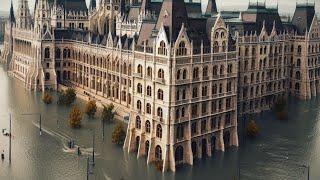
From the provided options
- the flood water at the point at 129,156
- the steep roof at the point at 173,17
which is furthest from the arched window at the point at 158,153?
the steep roof at the point at 173,17

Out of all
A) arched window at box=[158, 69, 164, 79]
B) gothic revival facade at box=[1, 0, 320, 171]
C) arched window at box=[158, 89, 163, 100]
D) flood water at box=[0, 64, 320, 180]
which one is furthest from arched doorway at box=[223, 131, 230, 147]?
arched window at box=[158, 69, 164, 79]

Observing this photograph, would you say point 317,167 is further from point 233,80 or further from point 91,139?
point 91,139

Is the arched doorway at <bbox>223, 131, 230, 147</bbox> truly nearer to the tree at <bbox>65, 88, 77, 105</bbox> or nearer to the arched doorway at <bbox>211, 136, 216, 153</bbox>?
the arched doorway at <bbox>211, 136, 216, 153</bbox>

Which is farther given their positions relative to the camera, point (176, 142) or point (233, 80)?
point (233, 80)

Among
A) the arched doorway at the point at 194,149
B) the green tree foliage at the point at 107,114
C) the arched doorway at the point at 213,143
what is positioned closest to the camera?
the arched doorway at the point at 194,149

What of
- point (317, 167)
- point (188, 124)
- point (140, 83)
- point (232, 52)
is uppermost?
point (232, 52)

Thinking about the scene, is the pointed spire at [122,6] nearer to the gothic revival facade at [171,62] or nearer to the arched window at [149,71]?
the gothic revival facade at [171,62]

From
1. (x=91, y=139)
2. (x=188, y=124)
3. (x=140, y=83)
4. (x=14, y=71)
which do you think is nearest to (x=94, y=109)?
(x=91, y=139)
